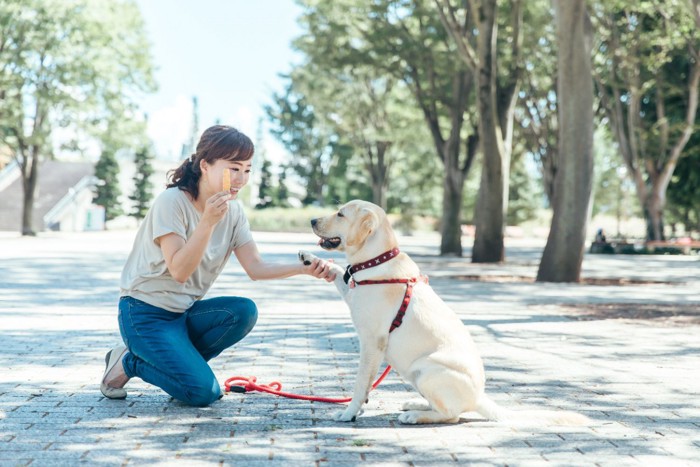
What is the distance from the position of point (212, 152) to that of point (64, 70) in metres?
34.7

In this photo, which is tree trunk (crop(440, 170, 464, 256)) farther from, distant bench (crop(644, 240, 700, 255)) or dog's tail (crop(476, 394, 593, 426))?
dog's tail (crop(476, 394, 593, 426))

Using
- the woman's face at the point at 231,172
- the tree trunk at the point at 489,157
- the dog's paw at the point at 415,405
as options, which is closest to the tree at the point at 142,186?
the tree trunk at the point at 489,157

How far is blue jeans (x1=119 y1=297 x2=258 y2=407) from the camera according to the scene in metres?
5.43

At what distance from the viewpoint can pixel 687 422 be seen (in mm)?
5520

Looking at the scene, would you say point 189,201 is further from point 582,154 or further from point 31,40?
point 31,40

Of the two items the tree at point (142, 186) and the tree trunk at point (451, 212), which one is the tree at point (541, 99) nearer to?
the tree trunk at point (451, 212)

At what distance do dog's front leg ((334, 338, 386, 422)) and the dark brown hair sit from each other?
1475mm

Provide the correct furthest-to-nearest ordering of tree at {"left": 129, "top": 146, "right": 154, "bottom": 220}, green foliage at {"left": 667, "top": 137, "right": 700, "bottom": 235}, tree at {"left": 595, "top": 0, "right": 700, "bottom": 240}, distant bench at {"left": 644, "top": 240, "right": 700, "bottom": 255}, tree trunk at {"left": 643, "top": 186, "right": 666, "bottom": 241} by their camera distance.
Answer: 1. tree at {"left": 129, "top": 146, "right": 154, "bottom": 220}
2. green foliage at {"left": 667, "top": 137, "right": 700, "bottom": 235}
3. tree trunk at {"left": 643, "top": 186, "right": 666, "bottom": 241}
4. distant bench at {"left": 644, "top": 240, "right": 700, "bottom": 255}
5. tree at {"left": 595, "top": 0, "right": 700, "bottom": 240}

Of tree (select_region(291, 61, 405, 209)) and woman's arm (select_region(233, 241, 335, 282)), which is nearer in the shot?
woman's arm (select_region(233, 241, 335, 282))

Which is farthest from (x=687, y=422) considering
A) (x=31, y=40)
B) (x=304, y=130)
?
(x=304, y=130)

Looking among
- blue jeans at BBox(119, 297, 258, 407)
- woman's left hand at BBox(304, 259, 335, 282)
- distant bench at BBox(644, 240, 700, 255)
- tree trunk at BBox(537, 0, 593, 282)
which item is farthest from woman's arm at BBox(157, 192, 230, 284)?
distant bench at BBox(644, 240, 700, 255)

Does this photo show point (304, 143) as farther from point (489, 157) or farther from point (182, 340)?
point (182, 340)

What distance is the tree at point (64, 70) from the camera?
36.2 m

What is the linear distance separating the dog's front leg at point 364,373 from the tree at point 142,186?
2904 inches
